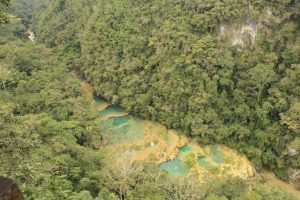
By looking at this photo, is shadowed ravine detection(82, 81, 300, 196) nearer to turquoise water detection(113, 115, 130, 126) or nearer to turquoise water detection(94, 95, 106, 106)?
turquoise water detection(113, 115, 130, 126)

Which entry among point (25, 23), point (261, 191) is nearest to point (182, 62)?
point (261, 191)

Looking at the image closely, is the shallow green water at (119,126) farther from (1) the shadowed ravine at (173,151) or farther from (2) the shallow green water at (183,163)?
(2) the shallow green water at (183,163)

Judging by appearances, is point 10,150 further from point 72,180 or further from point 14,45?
point 14,45

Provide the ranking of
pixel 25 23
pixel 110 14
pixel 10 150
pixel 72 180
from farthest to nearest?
pixel 25 23
pixel 110 14
pixel 72 180
pixel 10 150

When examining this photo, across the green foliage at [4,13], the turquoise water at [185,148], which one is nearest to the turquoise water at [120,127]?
the turquoise water at [185,148]

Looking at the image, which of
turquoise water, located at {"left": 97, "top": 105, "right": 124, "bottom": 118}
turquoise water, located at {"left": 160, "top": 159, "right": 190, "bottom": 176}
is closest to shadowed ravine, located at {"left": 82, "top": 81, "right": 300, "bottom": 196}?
turquoise water, located at {"left": 160, "top": 159, "right": 190, "bottom": 176}
